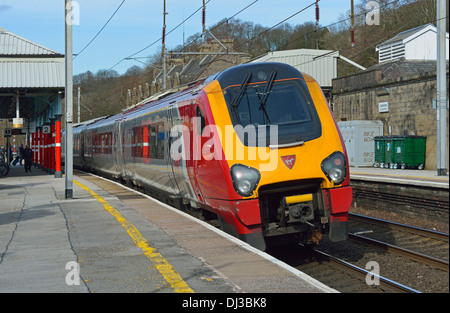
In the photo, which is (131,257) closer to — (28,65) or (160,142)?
(160,142)

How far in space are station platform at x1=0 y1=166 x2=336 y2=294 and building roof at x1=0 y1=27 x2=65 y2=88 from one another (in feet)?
50.2

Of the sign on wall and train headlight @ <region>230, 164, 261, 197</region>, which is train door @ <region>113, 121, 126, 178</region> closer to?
train headlight @ <region>230, 164, 261, 197</region>

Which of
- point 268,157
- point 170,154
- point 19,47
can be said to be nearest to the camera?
point 268,157

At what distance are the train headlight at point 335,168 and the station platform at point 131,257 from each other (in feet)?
4.96

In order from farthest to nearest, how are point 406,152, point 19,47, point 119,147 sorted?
point 19,47 < point 406,152 < point 119,147

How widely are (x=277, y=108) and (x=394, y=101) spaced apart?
64.1 ft

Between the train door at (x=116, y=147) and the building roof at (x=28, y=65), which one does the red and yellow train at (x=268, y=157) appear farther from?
the building roof at (x=28, y=65)

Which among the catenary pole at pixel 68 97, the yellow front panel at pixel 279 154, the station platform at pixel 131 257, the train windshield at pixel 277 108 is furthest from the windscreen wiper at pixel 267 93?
the catenary pole at pixel 68 97

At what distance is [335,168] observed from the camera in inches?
321

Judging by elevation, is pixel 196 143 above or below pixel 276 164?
above

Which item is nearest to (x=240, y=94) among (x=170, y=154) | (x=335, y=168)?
(x=335, y=168)

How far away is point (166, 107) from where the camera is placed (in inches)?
487

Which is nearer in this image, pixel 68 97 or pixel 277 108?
pixel 277 108

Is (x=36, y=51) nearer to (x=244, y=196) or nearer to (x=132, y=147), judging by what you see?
(x=132, y=147)
